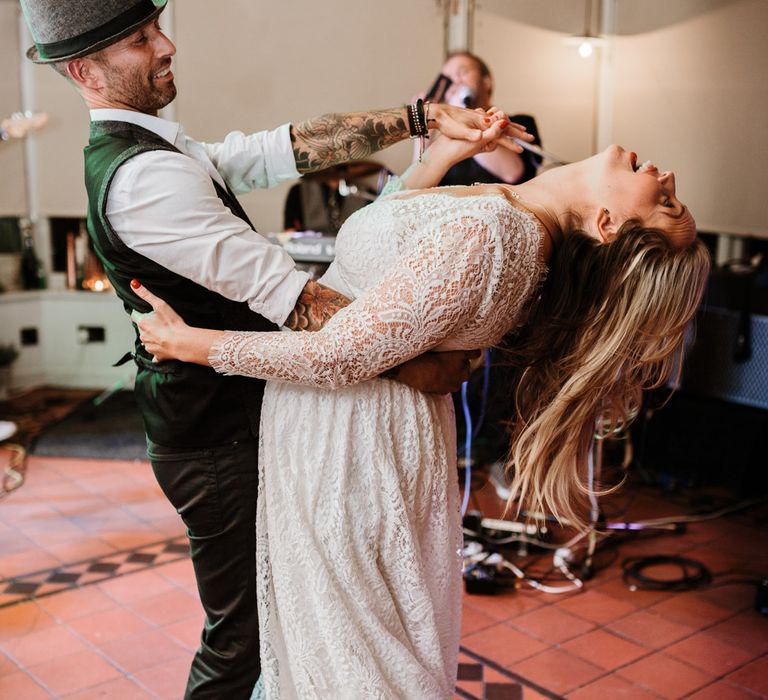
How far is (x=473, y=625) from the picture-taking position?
298cm

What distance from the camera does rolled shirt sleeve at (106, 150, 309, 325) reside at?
4.82 feet

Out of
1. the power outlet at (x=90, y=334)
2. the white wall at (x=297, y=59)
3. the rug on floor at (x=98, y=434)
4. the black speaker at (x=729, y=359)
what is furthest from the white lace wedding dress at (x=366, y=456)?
the power outlet at (x=90, y=334)

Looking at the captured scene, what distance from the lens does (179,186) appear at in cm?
147

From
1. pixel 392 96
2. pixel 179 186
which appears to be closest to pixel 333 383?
pixel 179 186

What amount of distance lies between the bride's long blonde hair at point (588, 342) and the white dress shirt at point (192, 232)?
1.58 feet

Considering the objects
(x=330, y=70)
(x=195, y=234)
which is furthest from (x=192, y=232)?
(x=330, y=70)

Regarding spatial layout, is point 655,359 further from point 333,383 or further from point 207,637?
point 207,637

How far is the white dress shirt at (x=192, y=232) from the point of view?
57.8 inches

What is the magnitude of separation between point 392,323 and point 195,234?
35 centimetres

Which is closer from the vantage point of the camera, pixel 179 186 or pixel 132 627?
pixel 179 186

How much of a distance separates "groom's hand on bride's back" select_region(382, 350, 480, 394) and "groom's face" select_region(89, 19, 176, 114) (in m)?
0.64

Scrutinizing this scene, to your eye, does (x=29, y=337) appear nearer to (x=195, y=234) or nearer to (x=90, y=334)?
(x=90, y=334)

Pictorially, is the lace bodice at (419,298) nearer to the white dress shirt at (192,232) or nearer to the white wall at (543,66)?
the white dress shirt at (192,232)

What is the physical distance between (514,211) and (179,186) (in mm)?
547
